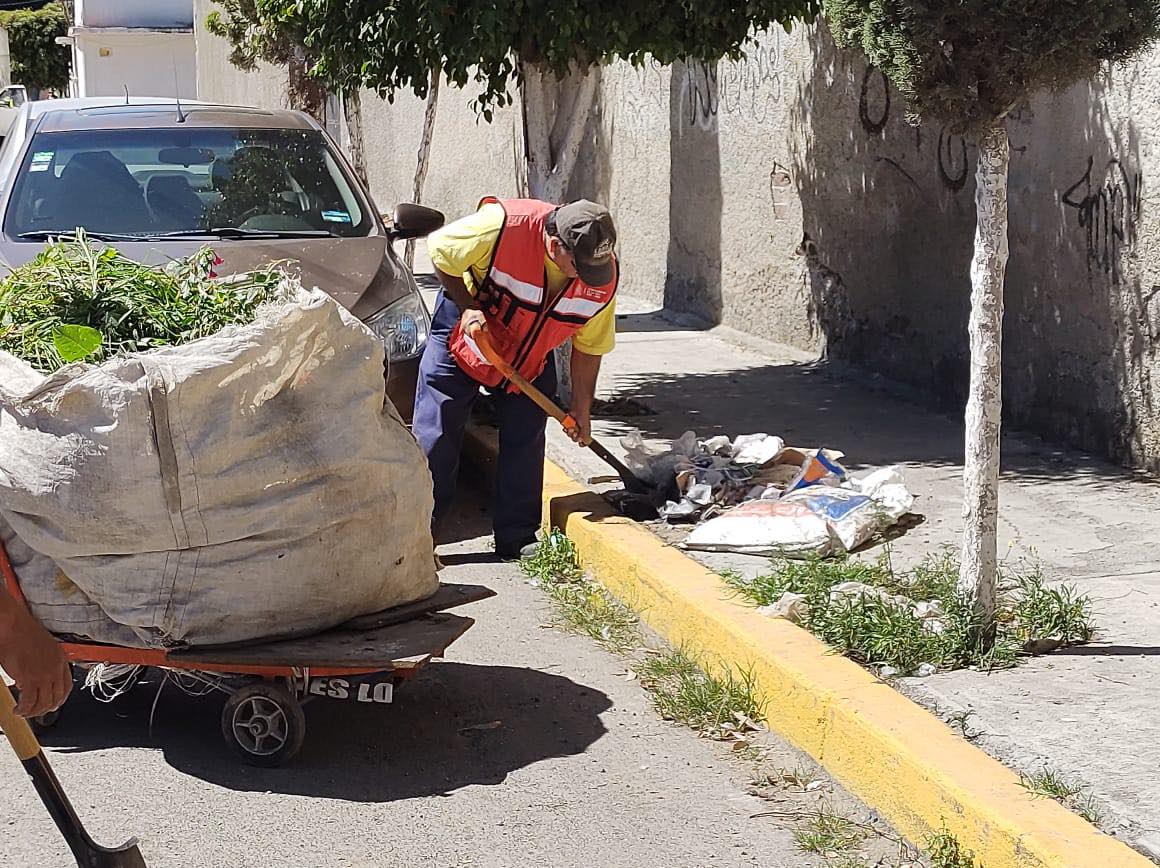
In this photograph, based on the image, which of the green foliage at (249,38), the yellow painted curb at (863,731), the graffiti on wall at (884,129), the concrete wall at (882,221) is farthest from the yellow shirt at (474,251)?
the green foliage at (249,38)

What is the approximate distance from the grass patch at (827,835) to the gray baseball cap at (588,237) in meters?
2.44

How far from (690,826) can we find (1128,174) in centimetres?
387

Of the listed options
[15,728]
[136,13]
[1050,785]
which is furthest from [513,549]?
[136,13]

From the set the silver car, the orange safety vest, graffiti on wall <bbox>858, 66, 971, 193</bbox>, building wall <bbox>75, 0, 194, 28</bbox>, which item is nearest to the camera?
the orange safety vest

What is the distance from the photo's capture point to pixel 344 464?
4125 millimetres

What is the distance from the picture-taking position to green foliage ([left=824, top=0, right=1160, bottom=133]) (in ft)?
13.0

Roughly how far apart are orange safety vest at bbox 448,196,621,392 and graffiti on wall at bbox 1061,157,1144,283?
222cm

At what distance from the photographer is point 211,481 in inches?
155

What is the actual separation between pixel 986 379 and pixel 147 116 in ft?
15.7

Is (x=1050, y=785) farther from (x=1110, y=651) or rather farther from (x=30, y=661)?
(x=30, y=661)

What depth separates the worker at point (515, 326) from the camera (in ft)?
18.8

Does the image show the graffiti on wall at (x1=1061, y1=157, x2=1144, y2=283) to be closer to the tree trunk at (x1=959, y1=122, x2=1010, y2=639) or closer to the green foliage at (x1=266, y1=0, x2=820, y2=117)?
the green foliage at (x1=266, y1=0, x2=820, y2=117)

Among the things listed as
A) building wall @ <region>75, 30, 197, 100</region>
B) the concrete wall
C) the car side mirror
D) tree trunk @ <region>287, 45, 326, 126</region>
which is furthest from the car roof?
building wall @ <region>75, 30, 197, 100</region>

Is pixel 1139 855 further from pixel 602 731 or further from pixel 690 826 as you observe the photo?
pixel 602 731
